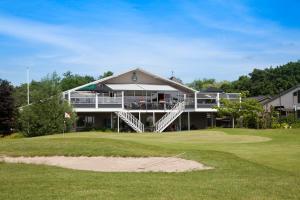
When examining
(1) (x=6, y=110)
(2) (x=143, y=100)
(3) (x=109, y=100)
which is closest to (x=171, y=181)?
(3) (x=109, y=100)

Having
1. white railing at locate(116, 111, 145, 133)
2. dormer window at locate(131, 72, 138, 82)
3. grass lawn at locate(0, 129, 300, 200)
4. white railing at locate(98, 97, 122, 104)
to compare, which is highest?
dormer window at locate(131, 72, 138, 82)

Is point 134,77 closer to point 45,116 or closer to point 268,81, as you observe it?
point 45,116

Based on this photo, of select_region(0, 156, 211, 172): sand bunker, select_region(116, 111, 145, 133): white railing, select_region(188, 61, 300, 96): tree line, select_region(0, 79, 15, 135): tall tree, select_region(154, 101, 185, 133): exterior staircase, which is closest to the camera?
select_region(0, 156, 211, 172): sand bunker

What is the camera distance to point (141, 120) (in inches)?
2060

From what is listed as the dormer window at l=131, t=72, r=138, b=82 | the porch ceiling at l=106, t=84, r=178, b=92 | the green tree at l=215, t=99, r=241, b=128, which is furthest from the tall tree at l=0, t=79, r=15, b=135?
the green tree at l=215, t=99, r=241, b=128

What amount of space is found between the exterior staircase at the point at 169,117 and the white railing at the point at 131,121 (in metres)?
1.72

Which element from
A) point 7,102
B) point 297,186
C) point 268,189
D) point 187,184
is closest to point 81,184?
point 187,184

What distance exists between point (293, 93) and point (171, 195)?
57707mm

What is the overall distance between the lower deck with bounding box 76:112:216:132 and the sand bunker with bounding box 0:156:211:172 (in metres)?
27.7

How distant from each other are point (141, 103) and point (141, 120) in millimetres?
3719

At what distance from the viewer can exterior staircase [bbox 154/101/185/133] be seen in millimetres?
46469

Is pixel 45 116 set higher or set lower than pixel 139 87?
lower

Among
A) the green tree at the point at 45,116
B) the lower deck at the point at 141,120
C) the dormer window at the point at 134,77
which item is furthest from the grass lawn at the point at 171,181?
the dormer window at the point at 134,77

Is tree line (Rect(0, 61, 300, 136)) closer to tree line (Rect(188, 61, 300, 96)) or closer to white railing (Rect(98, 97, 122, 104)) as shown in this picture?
white railing (Rect(98, 97, 122, 104))
